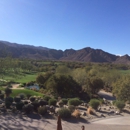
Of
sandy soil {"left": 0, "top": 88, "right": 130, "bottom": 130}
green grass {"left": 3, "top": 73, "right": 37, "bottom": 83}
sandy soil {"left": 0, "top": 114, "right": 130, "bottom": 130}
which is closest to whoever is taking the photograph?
sandy soil {"left": 0, "top": 114, "right": 130, "bottom": 130}

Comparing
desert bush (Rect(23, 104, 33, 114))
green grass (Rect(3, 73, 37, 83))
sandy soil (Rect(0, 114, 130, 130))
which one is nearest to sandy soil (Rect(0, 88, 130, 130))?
sandy soil (Rect(0, 114, 130, 130))

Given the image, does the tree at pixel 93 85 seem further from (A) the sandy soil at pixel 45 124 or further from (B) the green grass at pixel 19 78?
(A) the sandy soil at pixel 45 124

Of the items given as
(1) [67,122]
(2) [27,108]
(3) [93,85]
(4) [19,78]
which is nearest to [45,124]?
(1) [67,122]

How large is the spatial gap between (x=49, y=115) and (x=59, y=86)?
19869 mm

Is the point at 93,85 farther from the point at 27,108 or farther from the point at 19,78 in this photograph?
the point at 27,108

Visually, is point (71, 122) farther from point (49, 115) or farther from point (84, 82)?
point (84, 82)

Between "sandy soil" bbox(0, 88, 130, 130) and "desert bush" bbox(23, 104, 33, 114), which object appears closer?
"sandy soil" bbox(0, 88, 130, 130)

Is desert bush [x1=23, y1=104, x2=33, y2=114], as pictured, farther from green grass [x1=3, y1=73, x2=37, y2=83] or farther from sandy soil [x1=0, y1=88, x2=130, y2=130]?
green grass [x1=3, y1=73, x2=37, y2=83]

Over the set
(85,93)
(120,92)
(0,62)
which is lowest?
(85,93)

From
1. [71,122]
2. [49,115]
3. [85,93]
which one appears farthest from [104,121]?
[85,93]

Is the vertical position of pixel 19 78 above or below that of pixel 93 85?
above

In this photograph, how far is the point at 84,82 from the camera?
49.2 m

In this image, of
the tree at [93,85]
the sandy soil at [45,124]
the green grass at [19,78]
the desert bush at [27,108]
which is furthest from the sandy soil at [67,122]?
the tree at [93,85]

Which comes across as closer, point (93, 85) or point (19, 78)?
point (93, 85)
